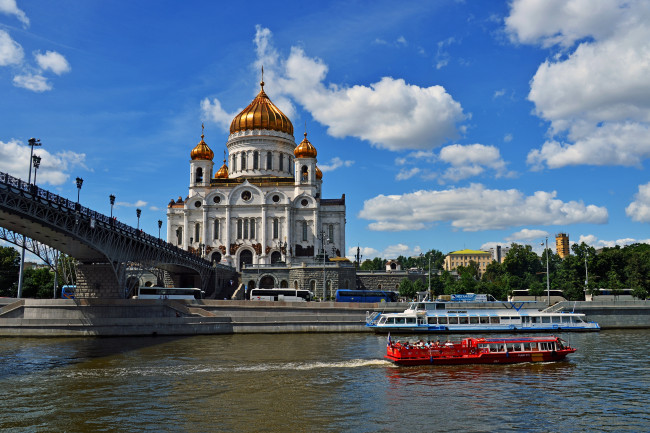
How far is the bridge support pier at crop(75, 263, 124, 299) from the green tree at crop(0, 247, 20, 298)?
1017 inches

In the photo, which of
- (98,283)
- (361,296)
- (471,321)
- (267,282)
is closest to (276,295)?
(361,296)

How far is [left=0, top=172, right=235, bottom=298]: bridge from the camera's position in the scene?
112 ft

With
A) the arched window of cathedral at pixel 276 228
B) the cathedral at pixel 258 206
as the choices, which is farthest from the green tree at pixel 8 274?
the arched window of cathedral at pixel 276 228

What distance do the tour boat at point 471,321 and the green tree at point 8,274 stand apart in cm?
4640

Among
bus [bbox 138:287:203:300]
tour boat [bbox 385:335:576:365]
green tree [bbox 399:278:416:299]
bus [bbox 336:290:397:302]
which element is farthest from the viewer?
green tree [bbox 399:278:416:299]

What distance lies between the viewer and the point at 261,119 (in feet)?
292

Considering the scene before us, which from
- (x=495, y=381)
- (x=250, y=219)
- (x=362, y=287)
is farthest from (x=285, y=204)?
(x=495, y=381)

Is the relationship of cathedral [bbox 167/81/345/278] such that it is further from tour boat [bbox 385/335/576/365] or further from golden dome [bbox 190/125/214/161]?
tour boat [bbox 385/335/576/365]

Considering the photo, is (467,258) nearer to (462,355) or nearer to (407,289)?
(407,289)

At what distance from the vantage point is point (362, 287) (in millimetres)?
74500

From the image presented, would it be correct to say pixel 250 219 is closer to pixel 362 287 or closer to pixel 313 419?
pixel 362 287

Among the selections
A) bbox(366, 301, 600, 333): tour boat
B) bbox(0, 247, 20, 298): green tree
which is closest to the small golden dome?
bbox(0, 247, 20, 298): green tree

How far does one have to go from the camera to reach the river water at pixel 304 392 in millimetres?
18859

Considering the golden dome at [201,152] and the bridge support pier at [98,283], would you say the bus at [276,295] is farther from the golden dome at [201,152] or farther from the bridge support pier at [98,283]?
the golden dome at [201,152]
